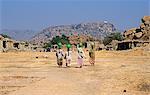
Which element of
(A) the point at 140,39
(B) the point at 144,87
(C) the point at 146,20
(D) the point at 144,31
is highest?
(C) the point at 146,20

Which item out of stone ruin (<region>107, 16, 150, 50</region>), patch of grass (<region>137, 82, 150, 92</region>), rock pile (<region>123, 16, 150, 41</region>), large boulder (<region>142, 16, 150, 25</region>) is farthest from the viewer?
large boulder (<region>142, 16, 150, 25</region>)

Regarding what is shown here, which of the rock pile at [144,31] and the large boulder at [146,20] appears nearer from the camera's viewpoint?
the rock pile at [144,31]

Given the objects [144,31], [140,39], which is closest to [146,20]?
[144,31]

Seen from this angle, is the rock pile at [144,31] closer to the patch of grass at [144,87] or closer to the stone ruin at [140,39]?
the stone ruin at [140,39]

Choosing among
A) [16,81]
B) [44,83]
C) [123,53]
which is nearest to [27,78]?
[16,81]

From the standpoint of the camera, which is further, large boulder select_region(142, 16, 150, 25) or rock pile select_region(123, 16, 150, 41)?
large boulder select_region(142, 16, 150, 25)

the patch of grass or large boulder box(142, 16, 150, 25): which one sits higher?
large boulder box(142, 16, 150, 25)

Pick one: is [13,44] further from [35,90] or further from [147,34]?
[35,90]

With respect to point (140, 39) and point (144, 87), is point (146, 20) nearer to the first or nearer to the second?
point (140, 39)

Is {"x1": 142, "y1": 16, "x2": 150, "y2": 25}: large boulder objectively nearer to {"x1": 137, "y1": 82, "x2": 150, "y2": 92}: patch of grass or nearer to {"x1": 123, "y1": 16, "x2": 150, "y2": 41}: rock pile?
{"x1": 123, "y1": 16, "x2": 150, "y2": 41}: rock pile

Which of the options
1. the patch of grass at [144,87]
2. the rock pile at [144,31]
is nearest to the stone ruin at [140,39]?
the rock pile at [144,31]

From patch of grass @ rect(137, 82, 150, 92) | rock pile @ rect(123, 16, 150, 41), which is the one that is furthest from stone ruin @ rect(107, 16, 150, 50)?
patch of grass @ rect(137, 82, 150, 92)

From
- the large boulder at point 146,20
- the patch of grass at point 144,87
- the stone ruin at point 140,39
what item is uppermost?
the large boulder at point 146,20

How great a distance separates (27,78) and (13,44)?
56.3 meters
